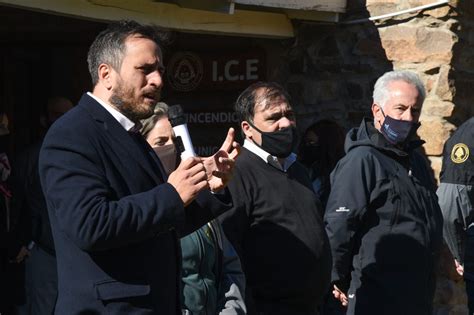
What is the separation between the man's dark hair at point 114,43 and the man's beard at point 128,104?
73 millimetres

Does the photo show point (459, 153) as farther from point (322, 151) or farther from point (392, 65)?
point (392, 65)

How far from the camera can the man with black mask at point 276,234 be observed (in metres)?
4.50

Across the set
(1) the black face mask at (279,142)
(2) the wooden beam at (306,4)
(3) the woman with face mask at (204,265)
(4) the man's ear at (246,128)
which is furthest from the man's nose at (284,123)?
(2) the wooden beam at (306,4)

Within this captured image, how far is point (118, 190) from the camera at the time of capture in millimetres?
3041

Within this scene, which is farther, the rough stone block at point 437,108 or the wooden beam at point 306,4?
the rough stone block at point 437,108

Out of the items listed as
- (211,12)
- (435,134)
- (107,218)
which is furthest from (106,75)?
(435,134)

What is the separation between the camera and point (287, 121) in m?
4.86

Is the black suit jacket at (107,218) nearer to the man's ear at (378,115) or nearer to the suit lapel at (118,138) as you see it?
the suit lapel at (118,138)

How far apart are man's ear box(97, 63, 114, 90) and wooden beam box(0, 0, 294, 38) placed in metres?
2.32

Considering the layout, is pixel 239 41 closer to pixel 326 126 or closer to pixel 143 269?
pixel 326 126

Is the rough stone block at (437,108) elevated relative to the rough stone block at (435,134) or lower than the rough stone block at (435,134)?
elevated

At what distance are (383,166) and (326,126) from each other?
2218 mm

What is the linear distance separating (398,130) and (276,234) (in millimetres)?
1029

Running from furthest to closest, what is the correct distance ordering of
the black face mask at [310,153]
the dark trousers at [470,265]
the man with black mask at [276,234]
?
the black face mask at [310,153] < the dark trousers at [470,265] < the man with black mask at [276,234]
